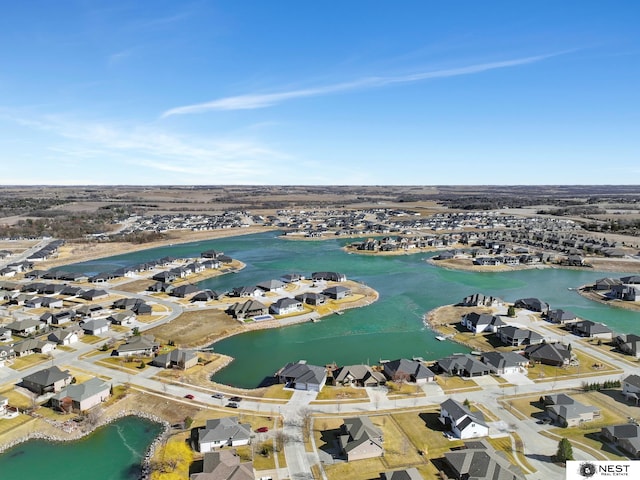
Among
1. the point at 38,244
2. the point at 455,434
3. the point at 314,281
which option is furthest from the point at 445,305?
the point at 38,244

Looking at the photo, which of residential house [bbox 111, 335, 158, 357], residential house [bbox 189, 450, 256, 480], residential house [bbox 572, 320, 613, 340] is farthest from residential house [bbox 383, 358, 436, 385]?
residential house [bbox 111, 335, 158, 357]

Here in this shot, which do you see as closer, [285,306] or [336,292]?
[285,306]

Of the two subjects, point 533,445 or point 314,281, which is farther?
point 314,281

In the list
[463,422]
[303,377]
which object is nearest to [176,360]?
[303,377]

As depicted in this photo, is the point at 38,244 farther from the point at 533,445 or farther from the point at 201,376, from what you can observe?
the point at 533,445

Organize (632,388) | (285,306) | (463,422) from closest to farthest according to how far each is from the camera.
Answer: (463,422), (632,388), (285,306)

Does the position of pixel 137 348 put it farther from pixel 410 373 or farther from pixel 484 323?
pixel 484 323
